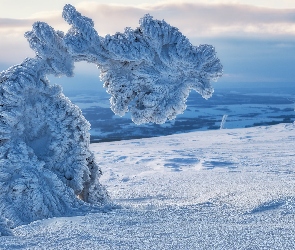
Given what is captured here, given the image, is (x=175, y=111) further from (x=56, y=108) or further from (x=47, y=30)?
(x=47, y=30)

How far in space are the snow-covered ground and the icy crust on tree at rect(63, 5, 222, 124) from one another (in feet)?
3.40

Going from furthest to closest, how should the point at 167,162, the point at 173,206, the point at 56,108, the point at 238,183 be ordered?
1. the point at 167,162
2. the point at 238,183
3. the point at 56,108
4. the point at 173,206

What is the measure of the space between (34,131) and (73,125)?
40 centimetres

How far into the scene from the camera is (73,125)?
501 centimetres

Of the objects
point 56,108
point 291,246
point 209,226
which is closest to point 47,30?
point 56,108

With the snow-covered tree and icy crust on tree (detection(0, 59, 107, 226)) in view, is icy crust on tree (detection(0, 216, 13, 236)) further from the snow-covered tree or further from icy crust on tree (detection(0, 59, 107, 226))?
the snow-covered tree

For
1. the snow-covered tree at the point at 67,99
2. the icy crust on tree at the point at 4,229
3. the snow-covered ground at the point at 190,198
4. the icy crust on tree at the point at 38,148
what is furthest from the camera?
the snow-covered tree at the point at 67,99

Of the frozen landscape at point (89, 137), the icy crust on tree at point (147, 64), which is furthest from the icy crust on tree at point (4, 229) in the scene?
the icy crust on tree at point (147, 64)

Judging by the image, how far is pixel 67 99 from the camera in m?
5.12

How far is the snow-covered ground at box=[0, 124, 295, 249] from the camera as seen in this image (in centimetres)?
323

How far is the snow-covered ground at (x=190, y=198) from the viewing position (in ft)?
10.6

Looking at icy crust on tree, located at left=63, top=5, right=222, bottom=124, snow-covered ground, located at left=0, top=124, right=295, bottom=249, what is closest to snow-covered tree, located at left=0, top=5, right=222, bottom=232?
icy crust on tree, located at left=63, top=5, right=222, bottom=124

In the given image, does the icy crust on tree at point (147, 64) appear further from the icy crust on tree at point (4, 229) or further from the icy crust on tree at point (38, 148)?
the icy crust on tree at point (4, 229)

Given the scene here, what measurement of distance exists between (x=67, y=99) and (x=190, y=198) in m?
1.89
